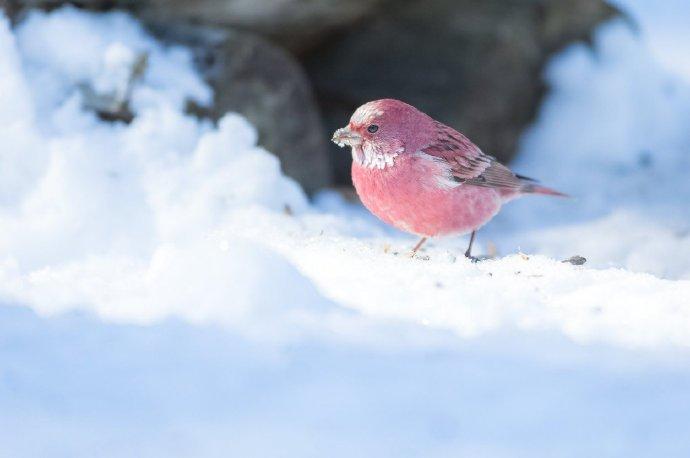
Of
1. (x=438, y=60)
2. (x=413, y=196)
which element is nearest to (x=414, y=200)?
(x=413, y=196)

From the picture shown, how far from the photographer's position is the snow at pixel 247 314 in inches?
92.4

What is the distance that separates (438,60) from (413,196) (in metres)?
3.28

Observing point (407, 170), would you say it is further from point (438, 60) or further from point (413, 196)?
point (438, 60)

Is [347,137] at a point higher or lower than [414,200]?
higher

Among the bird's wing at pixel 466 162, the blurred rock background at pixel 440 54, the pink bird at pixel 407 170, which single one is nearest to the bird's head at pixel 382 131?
the pink bird at pixel 407 170

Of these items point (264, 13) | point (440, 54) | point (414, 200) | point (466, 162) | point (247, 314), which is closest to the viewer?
point (247, 314)

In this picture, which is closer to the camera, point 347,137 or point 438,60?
point 347,137

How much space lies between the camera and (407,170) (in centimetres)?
356

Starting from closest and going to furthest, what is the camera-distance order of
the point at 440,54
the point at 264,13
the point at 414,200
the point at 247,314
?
the point at 247,314
the point at 414,200
the point at 264,13
the point at 440,54

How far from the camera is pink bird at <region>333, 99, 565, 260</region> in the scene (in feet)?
11.7

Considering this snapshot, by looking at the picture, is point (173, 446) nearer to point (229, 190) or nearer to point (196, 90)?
point (229, 190)

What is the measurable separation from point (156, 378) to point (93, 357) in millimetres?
247

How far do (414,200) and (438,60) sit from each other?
129 inches

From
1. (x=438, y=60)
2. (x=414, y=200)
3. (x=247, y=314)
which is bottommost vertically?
(x=247, y=314)
